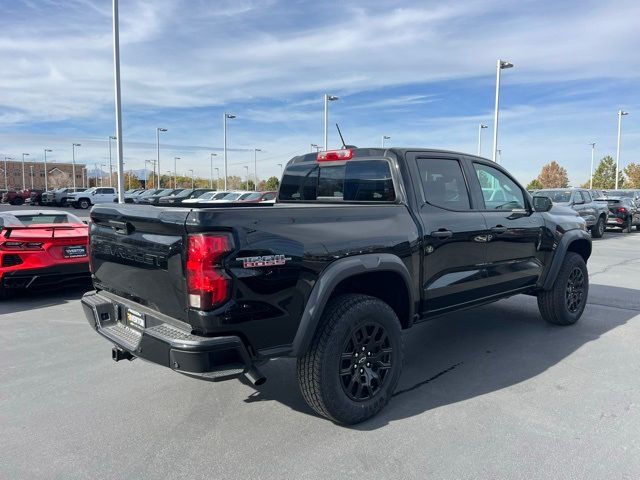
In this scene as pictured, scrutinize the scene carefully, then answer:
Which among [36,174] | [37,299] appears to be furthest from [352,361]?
[36,174]

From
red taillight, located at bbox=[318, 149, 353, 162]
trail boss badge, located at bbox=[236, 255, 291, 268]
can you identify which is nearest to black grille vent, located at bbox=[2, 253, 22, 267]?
red taillight, located at bbox=[318, 149, 353, 162]

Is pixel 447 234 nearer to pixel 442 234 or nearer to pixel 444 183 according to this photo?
pixel 442 234

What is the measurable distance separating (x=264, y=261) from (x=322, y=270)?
0.46 m

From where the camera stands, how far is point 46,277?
7.01 metres

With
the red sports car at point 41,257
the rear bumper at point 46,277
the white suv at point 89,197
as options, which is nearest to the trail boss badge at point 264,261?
the red sports car at point 41,257

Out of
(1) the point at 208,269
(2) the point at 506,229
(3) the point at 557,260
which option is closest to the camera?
(1) the point at 208,269

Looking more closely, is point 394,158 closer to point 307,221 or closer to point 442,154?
point 442,154

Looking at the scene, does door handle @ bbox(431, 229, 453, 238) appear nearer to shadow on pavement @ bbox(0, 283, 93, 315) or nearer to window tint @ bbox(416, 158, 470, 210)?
window tint @ bbox(416, 158, 470, 210)

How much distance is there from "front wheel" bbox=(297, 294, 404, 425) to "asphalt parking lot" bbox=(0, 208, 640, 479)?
0.55 feet

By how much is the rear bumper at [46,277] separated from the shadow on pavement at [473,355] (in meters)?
3.88

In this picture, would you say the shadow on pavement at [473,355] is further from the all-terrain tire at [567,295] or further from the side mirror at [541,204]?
the side mirror at [541,204]

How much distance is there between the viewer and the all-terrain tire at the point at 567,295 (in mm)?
5746

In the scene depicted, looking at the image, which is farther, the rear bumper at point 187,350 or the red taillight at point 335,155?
the red taillight at point 335,155

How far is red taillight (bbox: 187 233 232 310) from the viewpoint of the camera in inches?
114
